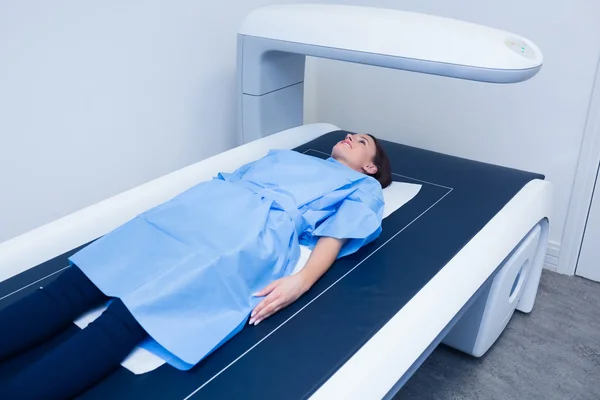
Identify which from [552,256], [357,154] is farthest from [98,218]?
[552,256]

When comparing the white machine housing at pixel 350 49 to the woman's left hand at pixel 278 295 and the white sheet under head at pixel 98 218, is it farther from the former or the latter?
the woman's left hand at pixel 278 295

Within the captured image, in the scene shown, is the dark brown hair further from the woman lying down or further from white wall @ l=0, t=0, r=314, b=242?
white wall @ l=0, t=0, r=314, b=242

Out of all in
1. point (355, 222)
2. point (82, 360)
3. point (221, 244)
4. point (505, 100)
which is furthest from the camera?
point (505, 100)

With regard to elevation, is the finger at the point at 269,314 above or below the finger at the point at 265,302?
below

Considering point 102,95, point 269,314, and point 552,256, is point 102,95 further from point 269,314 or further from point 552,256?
point 552,256

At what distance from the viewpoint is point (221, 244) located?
46.8 inches

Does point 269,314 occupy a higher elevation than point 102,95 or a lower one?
lower

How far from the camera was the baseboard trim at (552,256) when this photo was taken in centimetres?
213

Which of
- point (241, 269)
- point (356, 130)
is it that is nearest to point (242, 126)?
point (356, 130)

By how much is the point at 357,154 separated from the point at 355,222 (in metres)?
0.38

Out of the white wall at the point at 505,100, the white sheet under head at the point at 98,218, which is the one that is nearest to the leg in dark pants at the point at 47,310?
the white sheet under head at the point at 98,218

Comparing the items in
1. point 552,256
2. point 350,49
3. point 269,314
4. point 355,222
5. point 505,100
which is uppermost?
point 350,49

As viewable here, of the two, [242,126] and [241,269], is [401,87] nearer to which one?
[242,126]

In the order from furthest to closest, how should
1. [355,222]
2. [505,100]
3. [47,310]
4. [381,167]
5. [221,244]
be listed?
1. [505,100]
2. [381,167]
3. [355,222]
4. [221,244]
5. [47,310]
